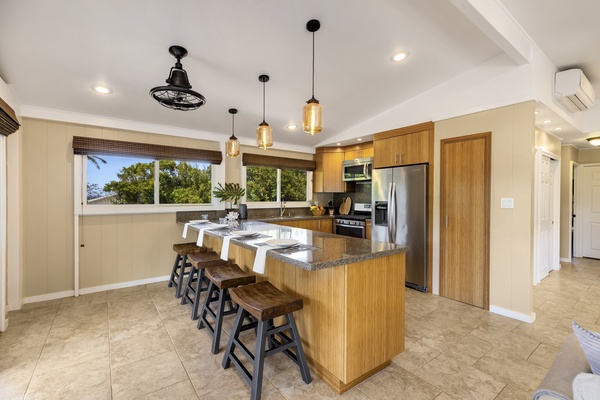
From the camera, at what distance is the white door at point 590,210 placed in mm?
5340

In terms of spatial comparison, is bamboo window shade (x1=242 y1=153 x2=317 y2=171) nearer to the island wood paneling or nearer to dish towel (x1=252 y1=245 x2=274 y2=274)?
the island wood paneling

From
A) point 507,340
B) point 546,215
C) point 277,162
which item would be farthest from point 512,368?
point 277,162

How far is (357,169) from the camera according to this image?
A: 5.07 m

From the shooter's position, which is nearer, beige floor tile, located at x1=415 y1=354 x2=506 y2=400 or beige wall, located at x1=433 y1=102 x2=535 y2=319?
beige floor tile, located at x1=415 y1=354 x2=506 y2=400

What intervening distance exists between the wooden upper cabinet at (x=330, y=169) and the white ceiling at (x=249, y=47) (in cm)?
181

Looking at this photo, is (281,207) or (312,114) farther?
(281,207)

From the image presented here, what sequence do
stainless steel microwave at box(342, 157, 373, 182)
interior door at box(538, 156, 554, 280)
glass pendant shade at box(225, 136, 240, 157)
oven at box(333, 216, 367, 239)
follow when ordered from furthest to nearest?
stainless steel microwave at box(342, 157, 373, 182) → oven at box(333, 216, 367, 239) → interior door at box(538, 156, 554, 280) → glass pendant shade at box(225, 136, 240, 157)

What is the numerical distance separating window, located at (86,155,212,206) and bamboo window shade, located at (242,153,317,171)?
0.68 metres

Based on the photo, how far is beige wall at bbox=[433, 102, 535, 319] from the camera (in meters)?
2.79

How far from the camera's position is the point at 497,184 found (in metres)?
2.99

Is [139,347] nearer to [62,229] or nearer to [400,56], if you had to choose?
[62,229]

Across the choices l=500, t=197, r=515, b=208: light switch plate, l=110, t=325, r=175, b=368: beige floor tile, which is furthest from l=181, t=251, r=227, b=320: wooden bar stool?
l=500, t=197, r=515, b=208: light switch plate

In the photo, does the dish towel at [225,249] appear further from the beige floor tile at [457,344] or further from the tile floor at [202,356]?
the beige floor tile at [457,344]

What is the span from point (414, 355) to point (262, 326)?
1.34m
